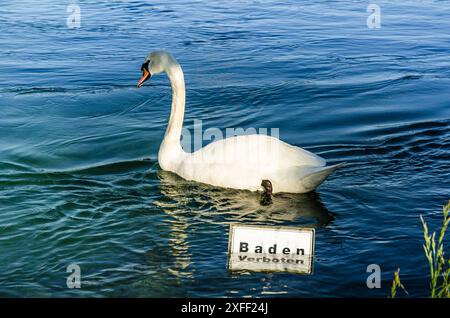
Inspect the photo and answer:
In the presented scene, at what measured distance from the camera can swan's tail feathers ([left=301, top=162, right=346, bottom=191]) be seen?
25.7 feet

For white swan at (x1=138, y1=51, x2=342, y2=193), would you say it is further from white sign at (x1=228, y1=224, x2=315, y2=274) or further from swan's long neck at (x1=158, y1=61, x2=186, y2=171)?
white sign at (x1=228, y1=224, x2=315, y2=274)

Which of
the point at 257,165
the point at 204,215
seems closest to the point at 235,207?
the point at 204,215

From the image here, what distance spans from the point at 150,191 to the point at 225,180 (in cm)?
91

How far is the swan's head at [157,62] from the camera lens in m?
9.69

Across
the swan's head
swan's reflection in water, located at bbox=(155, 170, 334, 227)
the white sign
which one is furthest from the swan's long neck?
the white sign

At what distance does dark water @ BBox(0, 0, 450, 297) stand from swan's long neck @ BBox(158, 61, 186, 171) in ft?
0.96

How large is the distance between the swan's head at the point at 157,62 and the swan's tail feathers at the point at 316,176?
101 inches

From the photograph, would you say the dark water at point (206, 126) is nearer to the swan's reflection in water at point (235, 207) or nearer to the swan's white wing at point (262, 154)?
the swan's reflection in water at point (235, 207)

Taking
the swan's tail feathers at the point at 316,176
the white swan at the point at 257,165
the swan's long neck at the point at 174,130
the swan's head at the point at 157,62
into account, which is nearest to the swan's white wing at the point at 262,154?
the white swan at the point at 257,165

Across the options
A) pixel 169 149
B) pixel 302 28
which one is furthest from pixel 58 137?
pixel 302 28

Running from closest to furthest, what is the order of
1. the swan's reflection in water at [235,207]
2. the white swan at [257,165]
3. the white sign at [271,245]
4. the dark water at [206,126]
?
the white sign at [271,245] → the dark water at [206,126] → the swan's reflection in water at [235,207] → the white swan at [257,165]

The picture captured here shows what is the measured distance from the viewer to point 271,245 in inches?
226

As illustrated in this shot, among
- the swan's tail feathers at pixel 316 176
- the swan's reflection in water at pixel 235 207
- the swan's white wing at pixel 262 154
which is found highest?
the swan's white wing at pixel 262 154

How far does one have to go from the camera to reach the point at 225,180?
28.0 ft
